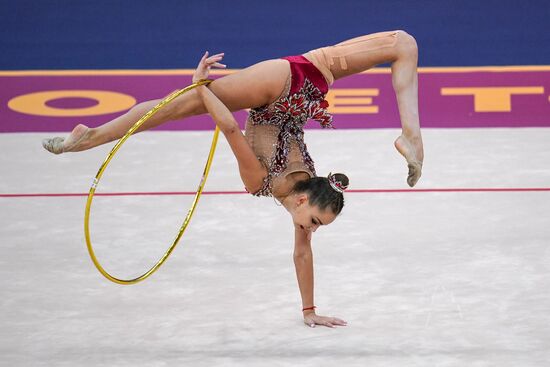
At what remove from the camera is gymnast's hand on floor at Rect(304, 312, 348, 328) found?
4320 millimetres

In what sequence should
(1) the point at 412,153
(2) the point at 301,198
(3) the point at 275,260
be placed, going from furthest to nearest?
(3) the point at 275,260, (2) the point at 301,198, (1) the point at 412,153

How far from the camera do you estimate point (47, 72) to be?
7.53 m

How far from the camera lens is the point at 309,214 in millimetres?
3951

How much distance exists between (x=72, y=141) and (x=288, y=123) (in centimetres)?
84

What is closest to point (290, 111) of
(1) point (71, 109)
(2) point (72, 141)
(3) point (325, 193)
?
(3) point (325, 193)

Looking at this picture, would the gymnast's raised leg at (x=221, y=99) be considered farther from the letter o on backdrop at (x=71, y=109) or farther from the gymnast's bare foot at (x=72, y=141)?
the letter o on backdrop at (x=71, y=109)

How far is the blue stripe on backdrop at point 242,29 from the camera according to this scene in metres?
7.59

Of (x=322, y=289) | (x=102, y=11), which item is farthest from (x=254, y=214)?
(x=102, y=11)

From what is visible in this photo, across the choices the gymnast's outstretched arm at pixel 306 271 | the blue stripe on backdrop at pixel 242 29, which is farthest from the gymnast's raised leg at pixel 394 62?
the blue stripe on backdrop at pixel 242 29

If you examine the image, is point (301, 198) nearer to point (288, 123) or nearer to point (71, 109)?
point (288, 123)

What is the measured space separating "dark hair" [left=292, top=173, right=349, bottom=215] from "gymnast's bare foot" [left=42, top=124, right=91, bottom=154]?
87 centimetres

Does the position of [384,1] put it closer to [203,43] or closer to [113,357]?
[203,43]

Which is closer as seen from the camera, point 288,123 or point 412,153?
point 412,153

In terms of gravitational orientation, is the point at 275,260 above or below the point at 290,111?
below
